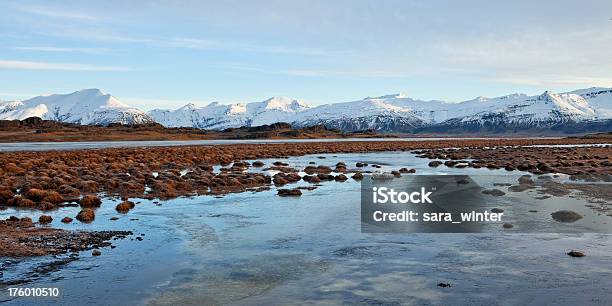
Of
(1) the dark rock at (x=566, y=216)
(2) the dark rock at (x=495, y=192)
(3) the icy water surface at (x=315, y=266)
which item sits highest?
(2) the dark rock at (x=495, y=192)

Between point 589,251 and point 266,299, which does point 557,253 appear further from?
point 266,299

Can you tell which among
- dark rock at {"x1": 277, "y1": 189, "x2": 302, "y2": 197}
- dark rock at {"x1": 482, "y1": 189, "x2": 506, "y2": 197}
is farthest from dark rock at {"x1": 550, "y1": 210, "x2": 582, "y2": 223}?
dark rock at {"x1": 277, "y1": 189, "x2": 302, "y2": 197}

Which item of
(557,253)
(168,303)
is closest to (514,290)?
(557,253)

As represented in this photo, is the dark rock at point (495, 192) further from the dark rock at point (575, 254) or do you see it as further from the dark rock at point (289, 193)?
the dark rock at point (575, 254)

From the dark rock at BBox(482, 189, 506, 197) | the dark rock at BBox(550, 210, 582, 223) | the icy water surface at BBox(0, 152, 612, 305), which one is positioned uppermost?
the dark rock at BBox(482, 189, 506, 197)

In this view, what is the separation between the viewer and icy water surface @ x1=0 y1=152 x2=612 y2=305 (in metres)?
12.0

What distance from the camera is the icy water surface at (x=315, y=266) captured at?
12031mm

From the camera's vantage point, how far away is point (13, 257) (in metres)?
15.1

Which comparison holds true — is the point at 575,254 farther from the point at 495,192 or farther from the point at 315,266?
the point at 495,192

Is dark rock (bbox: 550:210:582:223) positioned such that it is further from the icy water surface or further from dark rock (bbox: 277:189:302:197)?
A: dark rock (bbox: 277:189:302:197)

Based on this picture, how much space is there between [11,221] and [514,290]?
1860 centimetres

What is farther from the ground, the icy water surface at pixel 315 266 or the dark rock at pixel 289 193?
the dark rock at pixel 289 193

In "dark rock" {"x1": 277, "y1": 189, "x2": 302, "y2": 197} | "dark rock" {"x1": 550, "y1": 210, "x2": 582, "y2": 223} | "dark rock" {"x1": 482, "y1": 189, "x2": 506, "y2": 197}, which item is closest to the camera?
"dark rock" {"x1": 550, "y1": 210, "x2": 582, "y2": 223}

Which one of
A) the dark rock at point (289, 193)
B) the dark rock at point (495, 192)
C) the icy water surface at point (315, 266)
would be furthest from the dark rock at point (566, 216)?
the dark rock at point (289, 193)
